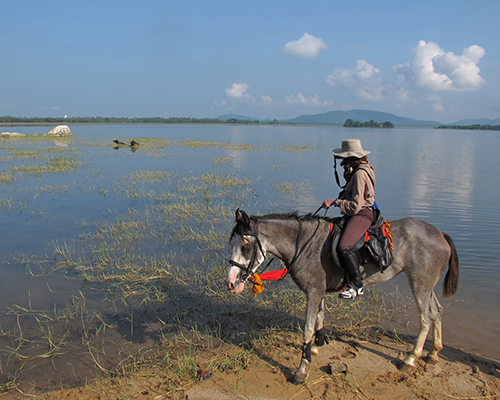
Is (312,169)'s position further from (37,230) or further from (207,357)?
(207,357)

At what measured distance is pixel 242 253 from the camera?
152 inches

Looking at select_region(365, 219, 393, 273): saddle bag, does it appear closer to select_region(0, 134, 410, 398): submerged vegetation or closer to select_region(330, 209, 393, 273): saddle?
select_region(330, 209, 393, 273): saddle

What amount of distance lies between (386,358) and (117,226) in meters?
8.13

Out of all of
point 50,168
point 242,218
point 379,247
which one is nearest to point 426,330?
point 379,247

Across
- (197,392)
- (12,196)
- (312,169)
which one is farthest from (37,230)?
(312,169)

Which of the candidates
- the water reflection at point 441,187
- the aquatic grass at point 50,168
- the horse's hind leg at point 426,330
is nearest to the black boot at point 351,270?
the horse's hind leg at point 426,330

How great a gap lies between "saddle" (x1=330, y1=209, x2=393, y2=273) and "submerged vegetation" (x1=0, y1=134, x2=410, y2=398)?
1.52 metres

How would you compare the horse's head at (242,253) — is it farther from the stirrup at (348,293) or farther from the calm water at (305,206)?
the calm water at (305,206)

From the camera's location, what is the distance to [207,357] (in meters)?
4.52

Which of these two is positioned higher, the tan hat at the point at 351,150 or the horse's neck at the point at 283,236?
the tan hat at the point at 351,150

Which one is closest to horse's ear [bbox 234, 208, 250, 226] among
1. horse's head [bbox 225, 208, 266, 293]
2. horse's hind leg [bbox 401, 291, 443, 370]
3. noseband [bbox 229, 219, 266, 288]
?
horse's head [bbox 225, 208, 266, 293]

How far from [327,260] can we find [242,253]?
116cm

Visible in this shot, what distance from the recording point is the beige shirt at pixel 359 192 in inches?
162

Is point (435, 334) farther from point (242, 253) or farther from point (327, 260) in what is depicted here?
point (242, 253)
